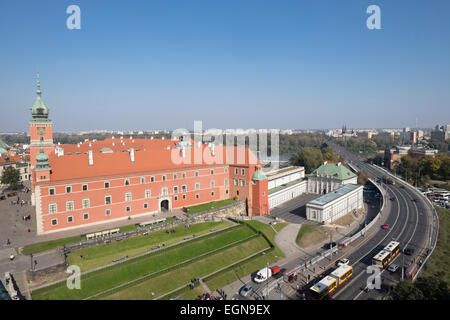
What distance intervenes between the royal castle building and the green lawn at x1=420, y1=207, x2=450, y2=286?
30809 millimetres

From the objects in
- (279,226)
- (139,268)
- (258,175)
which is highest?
(258,175)

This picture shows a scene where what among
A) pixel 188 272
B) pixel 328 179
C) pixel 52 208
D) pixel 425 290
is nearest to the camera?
pixel 425 290

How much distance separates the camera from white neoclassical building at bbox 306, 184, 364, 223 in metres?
64.9

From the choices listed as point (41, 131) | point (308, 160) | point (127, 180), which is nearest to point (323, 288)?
point (127, 180)

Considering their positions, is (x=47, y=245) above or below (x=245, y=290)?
above

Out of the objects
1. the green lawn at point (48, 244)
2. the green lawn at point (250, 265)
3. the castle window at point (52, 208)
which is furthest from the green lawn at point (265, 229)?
the castle window at point (52, 208)

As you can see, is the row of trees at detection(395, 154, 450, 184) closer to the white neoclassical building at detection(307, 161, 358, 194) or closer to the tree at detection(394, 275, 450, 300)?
the white neoclassical building at detection(307, 161, 358, 194)

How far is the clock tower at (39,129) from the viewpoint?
6425 cm

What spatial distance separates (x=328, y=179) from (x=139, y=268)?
64.1m

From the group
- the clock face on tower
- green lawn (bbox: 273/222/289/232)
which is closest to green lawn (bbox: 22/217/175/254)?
the clock face on tower

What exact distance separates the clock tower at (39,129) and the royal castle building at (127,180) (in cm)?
19

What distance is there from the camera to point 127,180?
54.8m

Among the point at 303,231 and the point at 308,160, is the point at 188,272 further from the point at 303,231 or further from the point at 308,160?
the point at 308,160
